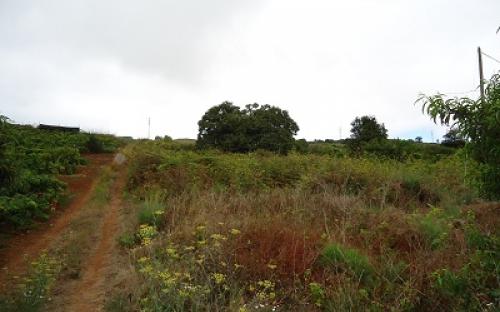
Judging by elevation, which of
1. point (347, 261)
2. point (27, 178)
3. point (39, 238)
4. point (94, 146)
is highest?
point (94, 146)

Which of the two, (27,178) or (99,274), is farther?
(27,178)

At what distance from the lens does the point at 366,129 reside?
30.2 m

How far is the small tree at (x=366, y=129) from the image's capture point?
29.9 meters

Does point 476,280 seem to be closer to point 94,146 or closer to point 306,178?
point 306,178

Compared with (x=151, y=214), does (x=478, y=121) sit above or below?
above

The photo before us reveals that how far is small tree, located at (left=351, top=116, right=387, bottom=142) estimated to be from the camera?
29906mm

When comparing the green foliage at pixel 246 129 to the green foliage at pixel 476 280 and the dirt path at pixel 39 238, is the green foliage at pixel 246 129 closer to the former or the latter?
the dirt path at pixel 39 238

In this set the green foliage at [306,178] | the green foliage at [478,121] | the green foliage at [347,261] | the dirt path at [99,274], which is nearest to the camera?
the green foliage at [478,121]

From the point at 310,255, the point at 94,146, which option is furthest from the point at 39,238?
the point at 94,146

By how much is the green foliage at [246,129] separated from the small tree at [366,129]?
5247mm

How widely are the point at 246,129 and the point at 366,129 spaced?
9.19 meters

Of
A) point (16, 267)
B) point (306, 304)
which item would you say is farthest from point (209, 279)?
point (16, 267)

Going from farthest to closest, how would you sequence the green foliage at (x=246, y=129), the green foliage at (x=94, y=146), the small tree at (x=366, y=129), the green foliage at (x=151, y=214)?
1. the small tree at (x=366, y=129)
2. the green foliage at (x=246, y=129)
3. the green foliage at (x=94, y=146)
4. the green foliage at (x=151, y=214)

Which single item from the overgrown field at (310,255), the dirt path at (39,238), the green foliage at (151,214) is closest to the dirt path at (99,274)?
the overgrown field at (310,255)
